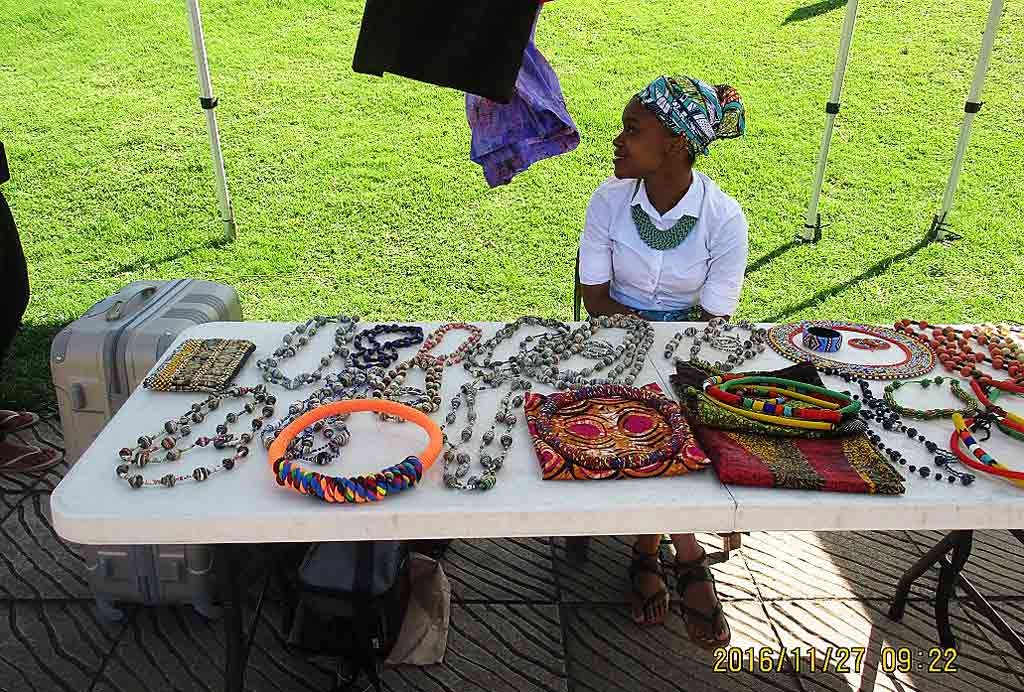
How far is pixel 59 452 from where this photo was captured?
3.73m

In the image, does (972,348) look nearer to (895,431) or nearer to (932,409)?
(932,409)

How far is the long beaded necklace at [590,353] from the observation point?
2326 mm

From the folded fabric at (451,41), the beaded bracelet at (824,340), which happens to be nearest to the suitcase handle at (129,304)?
the folded fabric at (451,41)

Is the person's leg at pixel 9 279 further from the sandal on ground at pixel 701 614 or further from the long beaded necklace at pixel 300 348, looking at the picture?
the sandal on ground at pixel 701 614

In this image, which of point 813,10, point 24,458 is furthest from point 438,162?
point 813,10

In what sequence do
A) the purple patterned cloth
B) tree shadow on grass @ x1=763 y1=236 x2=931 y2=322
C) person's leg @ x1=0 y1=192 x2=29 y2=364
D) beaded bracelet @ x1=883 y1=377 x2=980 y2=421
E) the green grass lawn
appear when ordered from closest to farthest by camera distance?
1. beaded bracelet @ x1=883 y1=377 x2=980 y2=421
2. the purple patterned cloth
3. person's leg @ x1=0 y1=192 x2=29 y2=364
4. tree shadow on grass @ x1=763 y1=236 x2=931 y2=322
5. the green grass lawn

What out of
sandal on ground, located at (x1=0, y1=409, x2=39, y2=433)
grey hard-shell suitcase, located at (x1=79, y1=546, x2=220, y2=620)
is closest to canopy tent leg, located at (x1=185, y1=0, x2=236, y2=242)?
sandal on ground, located at (x1=0, y1=409, x2=39, y2=433)

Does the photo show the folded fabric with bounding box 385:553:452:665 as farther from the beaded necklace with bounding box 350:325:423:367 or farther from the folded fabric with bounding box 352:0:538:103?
the folded fabric with bounding box 352:0:538:103

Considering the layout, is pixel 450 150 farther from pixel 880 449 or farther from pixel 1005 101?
pixel 880 449

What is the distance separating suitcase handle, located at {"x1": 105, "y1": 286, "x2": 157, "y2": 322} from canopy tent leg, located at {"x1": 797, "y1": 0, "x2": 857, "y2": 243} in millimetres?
3775

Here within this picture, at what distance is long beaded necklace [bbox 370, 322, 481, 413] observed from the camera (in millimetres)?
2184

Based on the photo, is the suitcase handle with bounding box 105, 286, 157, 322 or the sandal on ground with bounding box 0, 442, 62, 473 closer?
the suitcase handle with bounding box 105, 286, 157, 322

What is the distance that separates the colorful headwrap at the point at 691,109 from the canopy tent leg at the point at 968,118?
2480 millimetres

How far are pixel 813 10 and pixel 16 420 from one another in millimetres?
8378
